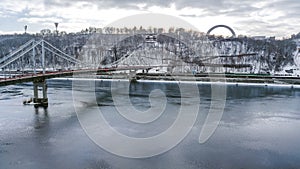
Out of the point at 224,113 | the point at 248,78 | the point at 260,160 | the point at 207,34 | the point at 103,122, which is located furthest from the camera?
the point at 207,34

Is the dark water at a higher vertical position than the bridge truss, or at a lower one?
lower

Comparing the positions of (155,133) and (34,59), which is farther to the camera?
(34,59)

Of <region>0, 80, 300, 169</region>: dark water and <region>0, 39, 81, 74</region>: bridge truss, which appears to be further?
<region>0, 39, 81, 74</region>: bridge truss

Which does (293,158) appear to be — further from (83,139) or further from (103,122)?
(103,122)

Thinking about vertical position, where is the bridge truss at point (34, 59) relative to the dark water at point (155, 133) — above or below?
above

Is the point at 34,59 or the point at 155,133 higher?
the point at 34,59

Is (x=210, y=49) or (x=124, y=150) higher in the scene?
(x=210, y=49)

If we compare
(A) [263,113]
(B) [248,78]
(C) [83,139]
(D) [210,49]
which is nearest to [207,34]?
(D) [210,49]

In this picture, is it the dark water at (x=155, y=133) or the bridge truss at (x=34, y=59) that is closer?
the dark water at (x=155, y=133)
